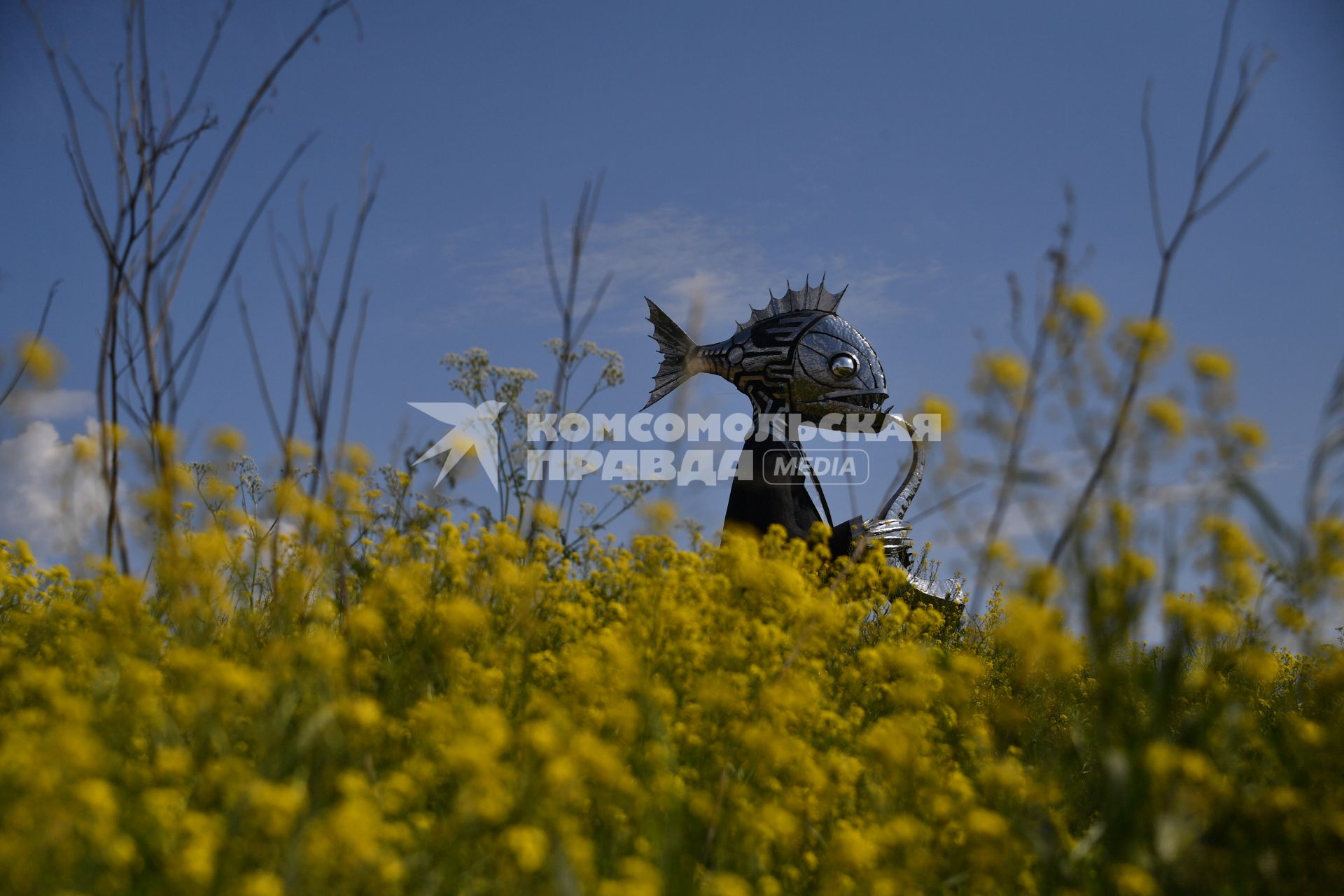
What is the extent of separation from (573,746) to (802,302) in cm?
640

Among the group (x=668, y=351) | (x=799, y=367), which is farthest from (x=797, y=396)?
(x=668, y=351)

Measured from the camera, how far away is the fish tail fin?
796 centimetres

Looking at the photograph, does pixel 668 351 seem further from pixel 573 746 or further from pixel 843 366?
Result: pixel 573 746

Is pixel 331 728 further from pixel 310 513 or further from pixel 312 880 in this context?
pixel 310 513

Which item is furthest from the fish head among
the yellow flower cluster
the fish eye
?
the yellow flower cluster

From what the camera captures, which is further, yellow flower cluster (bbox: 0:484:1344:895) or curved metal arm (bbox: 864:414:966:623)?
curved metal arm (bbox: 864:414:966:623)

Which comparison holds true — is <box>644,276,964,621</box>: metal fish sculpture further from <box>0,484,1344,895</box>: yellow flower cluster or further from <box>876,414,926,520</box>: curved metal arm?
<box>0,484,1344,895</box>: yellow flower cluster

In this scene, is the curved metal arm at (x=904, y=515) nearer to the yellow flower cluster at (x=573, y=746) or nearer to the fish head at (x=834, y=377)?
the fish head at (x=834, y=377)

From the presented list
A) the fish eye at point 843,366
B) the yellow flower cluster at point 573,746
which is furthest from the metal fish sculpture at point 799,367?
the yellow flower cluster at point 573,746

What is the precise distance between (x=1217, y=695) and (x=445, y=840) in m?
3.38

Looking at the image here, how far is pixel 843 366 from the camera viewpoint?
7.58 metres

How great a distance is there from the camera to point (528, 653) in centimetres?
365

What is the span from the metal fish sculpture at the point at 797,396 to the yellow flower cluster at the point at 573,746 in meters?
3.06

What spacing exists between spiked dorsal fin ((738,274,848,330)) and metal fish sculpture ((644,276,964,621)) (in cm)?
6
